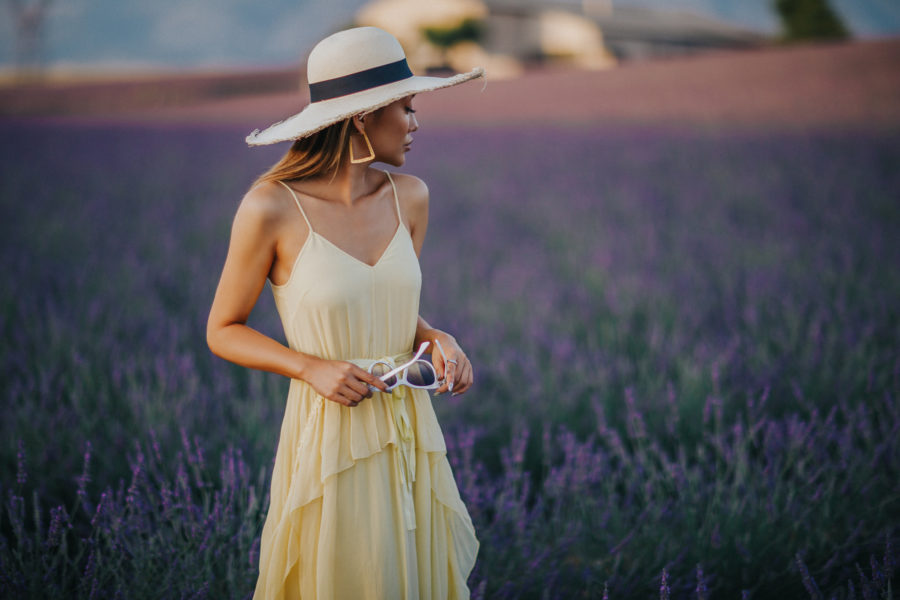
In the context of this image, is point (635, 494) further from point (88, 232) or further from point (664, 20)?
point (664, 20)

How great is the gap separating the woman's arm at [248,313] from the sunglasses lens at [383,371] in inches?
2.5

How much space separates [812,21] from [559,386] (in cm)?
3208

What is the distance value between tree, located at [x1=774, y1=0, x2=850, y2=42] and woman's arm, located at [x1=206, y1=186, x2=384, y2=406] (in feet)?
108

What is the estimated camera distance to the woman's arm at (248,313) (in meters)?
1.13

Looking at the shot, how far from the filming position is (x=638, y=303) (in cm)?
387

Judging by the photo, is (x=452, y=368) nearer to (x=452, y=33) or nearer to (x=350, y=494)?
(x=350, y=494)

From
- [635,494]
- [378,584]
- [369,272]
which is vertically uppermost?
[369,272]

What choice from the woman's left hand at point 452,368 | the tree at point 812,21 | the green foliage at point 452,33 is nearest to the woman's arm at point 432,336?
the woman's left hand at point 452,368

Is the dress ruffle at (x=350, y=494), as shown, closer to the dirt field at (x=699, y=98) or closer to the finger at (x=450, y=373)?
the finger at (x=450, y=373)

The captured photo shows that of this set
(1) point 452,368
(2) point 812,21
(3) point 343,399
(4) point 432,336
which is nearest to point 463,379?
(1) point 452,368

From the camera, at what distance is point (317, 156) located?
1254 millimetres

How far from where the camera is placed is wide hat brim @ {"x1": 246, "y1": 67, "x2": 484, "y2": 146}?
3.77 ft

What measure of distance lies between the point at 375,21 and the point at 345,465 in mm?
35232

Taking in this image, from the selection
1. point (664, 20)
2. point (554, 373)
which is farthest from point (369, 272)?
point (664, 20)
